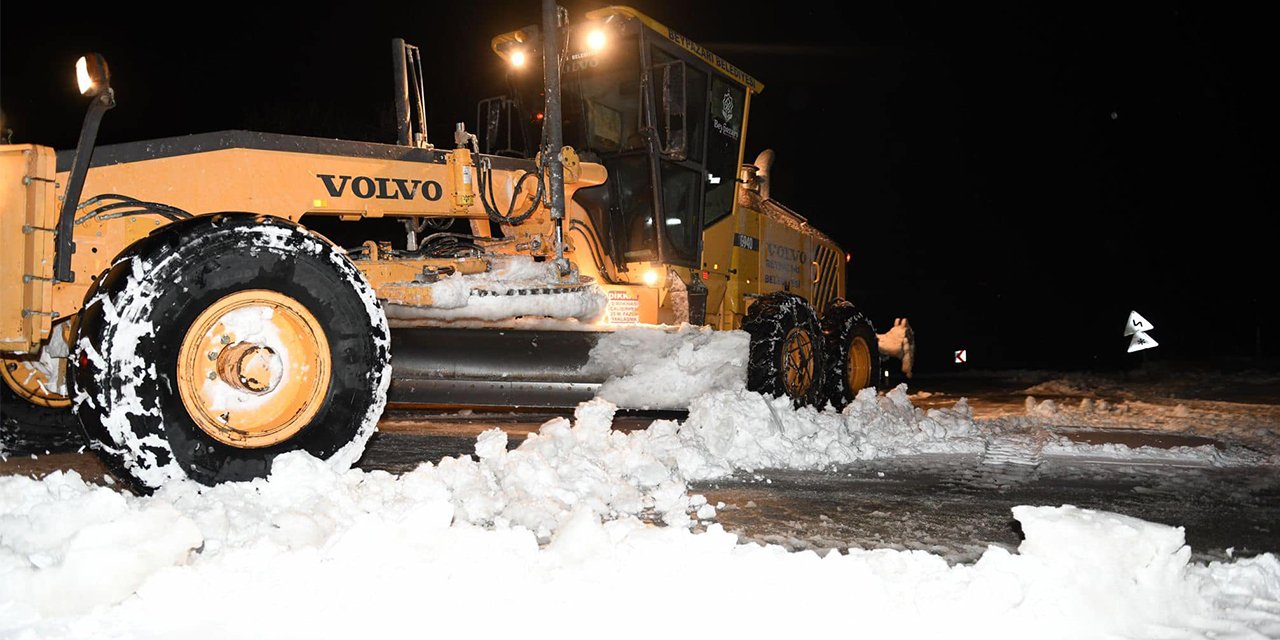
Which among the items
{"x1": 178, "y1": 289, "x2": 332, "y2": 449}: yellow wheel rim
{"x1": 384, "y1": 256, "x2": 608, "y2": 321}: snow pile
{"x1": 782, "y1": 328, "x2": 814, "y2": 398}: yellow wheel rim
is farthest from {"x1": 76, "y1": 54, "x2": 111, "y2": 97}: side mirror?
{"x1": 782, "y1": 328, "x2": 814, "y2": 398}: yellow wheel rim

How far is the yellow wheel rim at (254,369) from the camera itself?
12.2 feet

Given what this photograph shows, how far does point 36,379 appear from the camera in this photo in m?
5.41

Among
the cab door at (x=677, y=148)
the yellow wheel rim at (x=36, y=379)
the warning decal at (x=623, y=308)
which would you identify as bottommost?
the yellow wheel rim at (x=36, y=379)

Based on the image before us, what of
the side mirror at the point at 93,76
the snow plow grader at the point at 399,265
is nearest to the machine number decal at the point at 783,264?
the snow plow grader at the point at 399,265

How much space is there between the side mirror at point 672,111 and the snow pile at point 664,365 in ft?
5.31

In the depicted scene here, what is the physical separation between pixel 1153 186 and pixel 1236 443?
40534mm

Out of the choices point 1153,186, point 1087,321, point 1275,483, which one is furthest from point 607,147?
point 1153,186

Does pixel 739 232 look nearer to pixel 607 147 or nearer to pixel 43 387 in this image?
pixel 607 147

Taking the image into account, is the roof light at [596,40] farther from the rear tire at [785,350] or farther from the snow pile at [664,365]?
the rear tire at [785,350]

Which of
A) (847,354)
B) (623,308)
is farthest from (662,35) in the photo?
(847,354)

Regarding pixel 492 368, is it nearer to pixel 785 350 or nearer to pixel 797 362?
pixel 785 350

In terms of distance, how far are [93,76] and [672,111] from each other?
4410 mm

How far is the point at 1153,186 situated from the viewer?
41.6 meters

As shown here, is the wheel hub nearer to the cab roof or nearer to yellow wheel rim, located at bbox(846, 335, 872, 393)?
the cab roof
